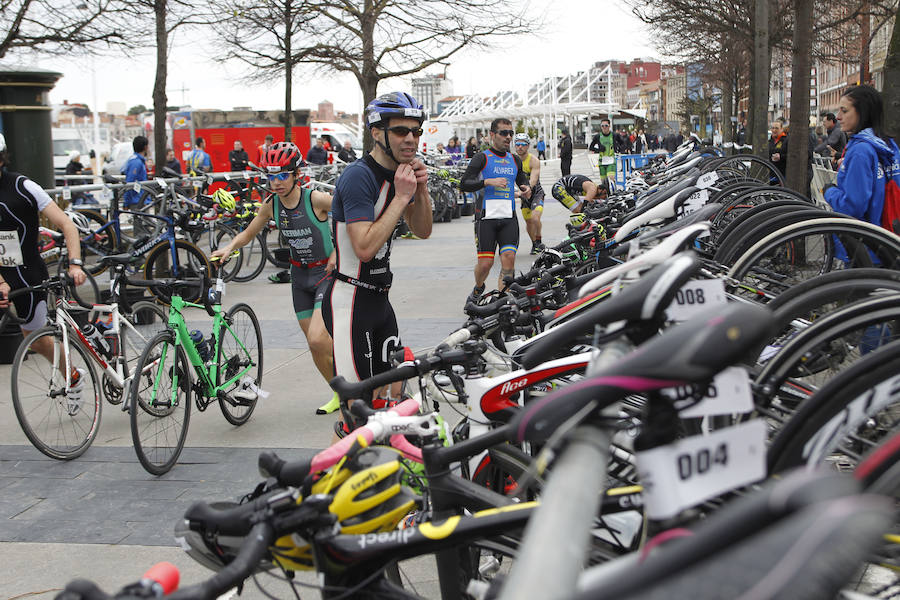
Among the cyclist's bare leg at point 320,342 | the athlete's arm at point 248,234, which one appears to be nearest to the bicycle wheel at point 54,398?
the athlete's arm at point 248,234

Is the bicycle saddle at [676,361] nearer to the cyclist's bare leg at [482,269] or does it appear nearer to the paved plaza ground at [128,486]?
the paved plaza ground at [128,486]

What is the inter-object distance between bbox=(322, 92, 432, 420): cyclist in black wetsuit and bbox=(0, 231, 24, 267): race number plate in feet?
9.51

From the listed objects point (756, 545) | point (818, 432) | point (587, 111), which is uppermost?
point (587, 111)

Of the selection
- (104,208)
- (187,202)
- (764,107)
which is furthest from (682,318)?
(764,107)

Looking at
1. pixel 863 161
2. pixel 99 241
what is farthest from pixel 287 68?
pixel 863 161

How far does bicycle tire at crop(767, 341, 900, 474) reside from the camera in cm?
199

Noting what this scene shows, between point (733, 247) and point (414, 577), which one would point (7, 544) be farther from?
point (733, 247)

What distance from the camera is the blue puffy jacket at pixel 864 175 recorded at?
19.0ft

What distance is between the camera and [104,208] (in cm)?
1526

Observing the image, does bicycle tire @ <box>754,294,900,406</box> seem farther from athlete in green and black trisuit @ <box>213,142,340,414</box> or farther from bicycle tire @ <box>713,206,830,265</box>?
athlete in green and black trisuit @ <box>213,142,340,414</box>

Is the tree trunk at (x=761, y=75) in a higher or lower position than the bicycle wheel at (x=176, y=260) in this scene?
higher

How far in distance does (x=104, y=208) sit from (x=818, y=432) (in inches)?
593

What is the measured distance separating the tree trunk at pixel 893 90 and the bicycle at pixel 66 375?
6.74 m

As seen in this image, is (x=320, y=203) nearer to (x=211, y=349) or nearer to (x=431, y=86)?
(x=211, y=349)
